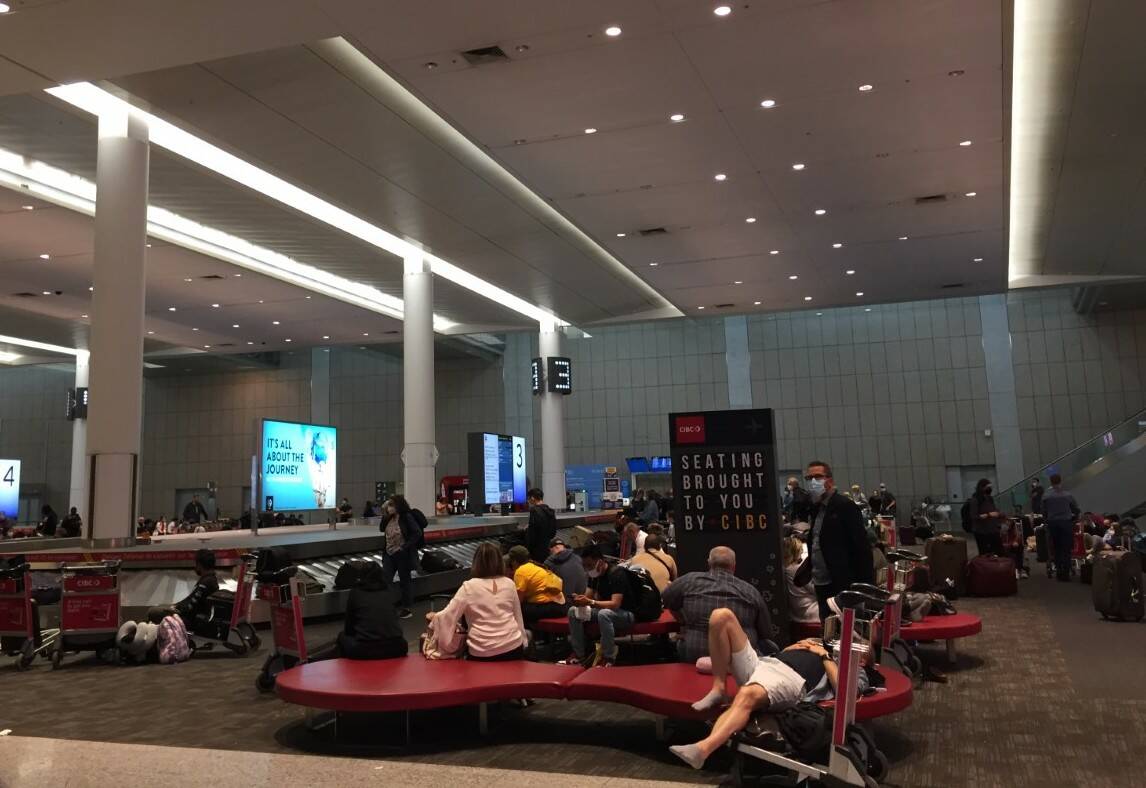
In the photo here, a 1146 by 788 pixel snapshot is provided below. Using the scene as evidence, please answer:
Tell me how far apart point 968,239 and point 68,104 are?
1501 cm

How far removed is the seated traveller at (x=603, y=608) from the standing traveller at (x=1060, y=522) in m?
8.52

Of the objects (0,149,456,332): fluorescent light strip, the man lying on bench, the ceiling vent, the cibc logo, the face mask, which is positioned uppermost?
(0,149,456,332): fluorescent light strip

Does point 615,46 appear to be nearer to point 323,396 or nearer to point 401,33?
point 401,33

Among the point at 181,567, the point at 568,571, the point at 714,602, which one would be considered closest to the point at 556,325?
the point at 181,567

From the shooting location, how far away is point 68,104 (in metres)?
10.5

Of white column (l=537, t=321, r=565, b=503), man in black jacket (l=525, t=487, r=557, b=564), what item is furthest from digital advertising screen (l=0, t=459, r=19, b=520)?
man in black jacket (l=525, t=487, r=557, b=564)

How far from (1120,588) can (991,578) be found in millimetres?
2495

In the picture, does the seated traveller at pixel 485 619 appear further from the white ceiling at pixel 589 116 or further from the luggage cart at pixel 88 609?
the white ceiling at pixel 589 116

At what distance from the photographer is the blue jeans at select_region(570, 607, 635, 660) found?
6230 mm

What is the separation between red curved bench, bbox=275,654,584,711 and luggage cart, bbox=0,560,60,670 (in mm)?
4250

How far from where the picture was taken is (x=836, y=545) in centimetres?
600

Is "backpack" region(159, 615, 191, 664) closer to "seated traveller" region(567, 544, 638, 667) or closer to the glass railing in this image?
"seated traveller" region(567, 544, 638, 667)

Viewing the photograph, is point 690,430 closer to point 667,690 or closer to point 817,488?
point 817,488

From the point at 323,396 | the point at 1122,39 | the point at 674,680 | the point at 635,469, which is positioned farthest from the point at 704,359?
the point at 674,680
